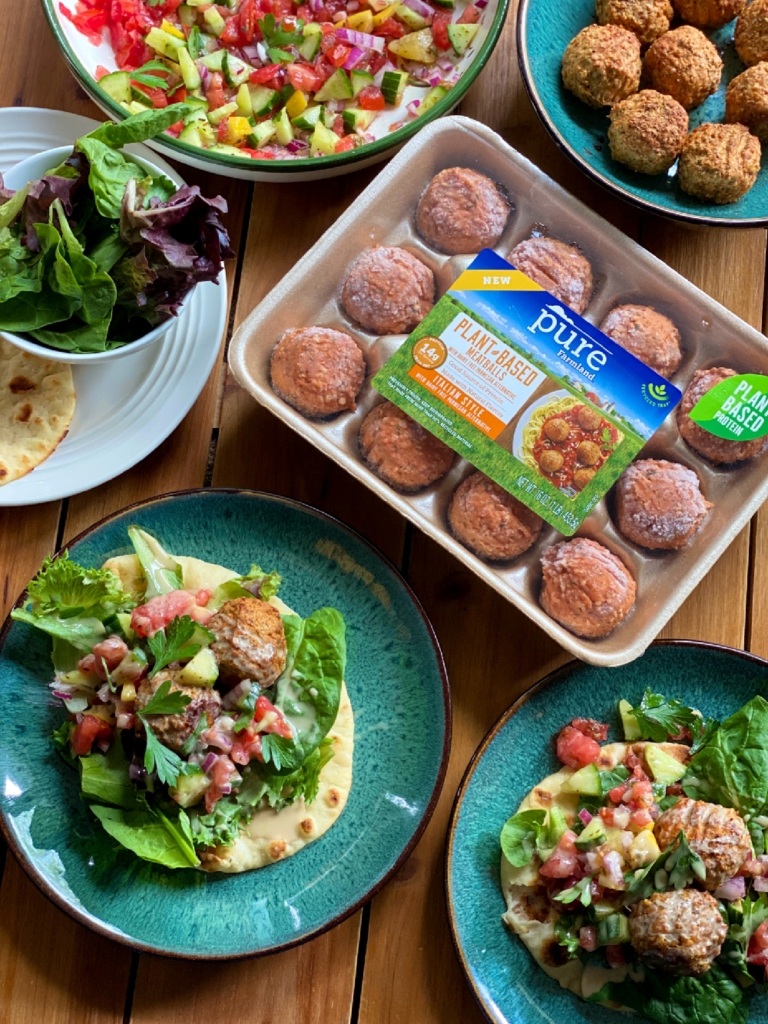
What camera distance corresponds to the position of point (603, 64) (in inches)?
100

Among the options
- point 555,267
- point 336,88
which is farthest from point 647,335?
point 336,88

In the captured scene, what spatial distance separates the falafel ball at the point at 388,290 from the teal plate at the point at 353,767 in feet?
1.83

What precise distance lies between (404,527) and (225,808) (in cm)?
93

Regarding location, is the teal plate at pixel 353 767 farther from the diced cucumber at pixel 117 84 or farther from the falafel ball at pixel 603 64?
the falafel ball at pixel 603 64

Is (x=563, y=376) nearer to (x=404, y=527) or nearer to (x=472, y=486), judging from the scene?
(x=472, y=486)

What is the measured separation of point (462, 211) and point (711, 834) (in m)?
1.73

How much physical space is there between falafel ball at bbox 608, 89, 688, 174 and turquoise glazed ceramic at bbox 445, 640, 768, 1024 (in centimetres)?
131

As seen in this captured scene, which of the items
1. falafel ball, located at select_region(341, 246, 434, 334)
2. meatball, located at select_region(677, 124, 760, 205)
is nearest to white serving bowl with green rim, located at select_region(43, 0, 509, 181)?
falafel ball, located at select_region(341, 246, 434, 334)

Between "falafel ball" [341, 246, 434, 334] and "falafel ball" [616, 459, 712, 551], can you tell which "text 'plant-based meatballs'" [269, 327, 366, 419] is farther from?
"falafel ball" [616, 459, 712, 551]

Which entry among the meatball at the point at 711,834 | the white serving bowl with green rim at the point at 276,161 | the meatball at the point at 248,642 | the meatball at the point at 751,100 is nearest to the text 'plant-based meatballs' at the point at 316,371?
the white serving bowl with green rim at the point at 276,161

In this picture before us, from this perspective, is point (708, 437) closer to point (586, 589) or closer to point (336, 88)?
point (586, 589)

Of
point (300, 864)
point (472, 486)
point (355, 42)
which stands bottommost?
point (300, 864)

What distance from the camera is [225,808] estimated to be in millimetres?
2377

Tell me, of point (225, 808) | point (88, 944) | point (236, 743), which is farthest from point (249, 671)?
point (88, 944)
